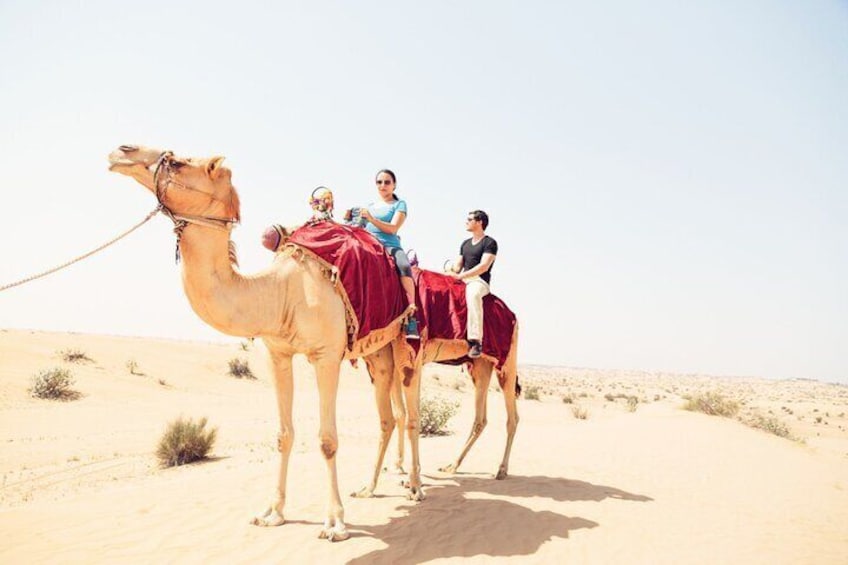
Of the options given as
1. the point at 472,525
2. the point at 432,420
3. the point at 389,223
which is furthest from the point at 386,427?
the point at 432,420

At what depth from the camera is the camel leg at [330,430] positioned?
4.98 meters

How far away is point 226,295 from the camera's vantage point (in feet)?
14.1

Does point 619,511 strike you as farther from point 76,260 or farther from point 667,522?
point 76,260

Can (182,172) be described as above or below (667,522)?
above

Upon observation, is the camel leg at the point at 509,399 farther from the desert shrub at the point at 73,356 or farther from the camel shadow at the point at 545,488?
the desert shrub at the point at 73,356

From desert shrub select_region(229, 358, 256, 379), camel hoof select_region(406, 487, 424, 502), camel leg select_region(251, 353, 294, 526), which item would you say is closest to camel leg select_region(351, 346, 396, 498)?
Answer: camel hoof select_region(406, 487, 424, 502)

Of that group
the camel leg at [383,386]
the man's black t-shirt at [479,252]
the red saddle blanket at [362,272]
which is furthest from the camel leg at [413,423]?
the man's black t-shirt at [479,252]

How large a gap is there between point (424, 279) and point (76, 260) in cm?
428

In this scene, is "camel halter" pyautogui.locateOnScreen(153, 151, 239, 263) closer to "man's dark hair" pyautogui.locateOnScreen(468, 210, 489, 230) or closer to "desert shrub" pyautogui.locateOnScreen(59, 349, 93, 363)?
"man's dark hair" pyautogui.locateOnScreen(468, 210, 489, 230)

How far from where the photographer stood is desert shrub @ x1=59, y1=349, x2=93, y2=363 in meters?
21.1

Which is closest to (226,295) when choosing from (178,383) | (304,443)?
(304,443)

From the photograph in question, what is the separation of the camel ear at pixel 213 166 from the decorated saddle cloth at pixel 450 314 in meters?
3.12

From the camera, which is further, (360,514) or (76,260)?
(360,514)

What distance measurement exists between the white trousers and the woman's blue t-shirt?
1.64 m
